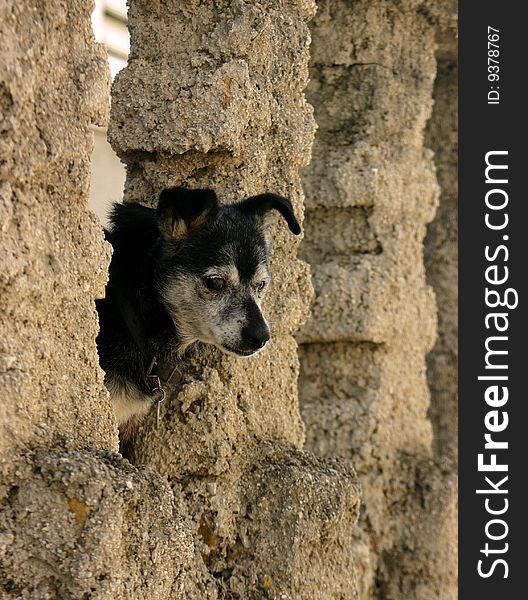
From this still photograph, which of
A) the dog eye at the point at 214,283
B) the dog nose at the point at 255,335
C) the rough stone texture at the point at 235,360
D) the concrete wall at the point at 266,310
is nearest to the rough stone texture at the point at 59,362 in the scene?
the concrete wall at the point at 266,310

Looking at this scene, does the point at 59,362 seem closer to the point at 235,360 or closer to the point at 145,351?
the point at 145,351

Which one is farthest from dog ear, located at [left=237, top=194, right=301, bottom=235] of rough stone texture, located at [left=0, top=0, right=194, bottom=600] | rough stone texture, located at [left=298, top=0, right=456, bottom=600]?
rough stone texture, located at [left=298, top=0, right=456, bottom=600]

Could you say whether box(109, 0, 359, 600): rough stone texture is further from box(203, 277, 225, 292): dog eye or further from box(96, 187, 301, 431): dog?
box(203, 277, 225, 292): dog eye

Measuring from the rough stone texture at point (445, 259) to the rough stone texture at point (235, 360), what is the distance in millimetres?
2773

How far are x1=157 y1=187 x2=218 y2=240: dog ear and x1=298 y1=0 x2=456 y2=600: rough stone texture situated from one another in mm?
1796

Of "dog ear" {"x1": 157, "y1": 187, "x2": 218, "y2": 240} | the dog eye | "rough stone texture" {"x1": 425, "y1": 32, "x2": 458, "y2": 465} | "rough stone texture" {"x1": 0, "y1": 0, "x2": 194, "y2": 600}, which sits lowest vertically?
"rough stone texture" {"x1": 0, "y1": 0, "x2": 194, "y2": 600}

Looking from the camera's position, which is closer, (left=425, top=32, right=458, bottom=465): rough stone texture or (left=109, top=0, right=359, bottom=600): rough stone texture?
(left=109, top=0, right=359, bottom=600): rough stone texture

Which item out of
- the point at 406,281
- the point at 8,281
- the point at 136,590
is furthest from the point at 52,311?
the point at 406,281

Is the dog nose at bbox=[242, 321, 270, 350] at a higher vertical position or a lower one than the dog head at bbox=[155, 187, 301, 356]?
lower

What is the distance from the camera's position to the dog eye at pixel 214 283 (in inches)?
177

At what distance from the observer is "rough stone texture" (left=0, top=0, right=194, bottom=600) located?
310 centimetres

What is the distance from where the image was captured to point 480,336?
18.8ft

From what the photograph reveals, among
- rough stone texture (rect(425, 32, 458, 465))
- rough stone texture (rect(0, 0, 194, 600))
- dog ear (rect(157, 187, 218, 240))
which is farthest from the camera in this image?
rough stone texture (rect(425, 32, 458, 465))

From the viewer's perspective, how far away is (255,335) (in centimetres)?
430
